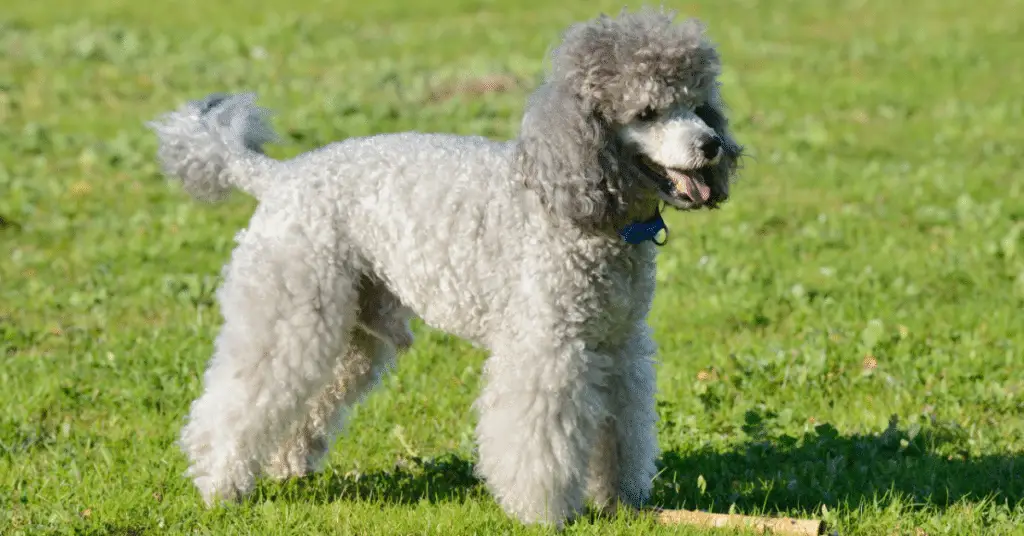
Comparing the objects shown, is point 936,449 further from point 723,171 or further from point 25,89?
point 25,89

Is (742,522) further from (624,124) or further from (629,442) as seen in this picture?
(624,124)

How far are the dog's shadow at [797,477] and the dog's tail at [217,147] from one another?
1.37 metres

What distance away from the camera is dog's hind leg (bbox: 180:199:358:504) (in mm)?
5703

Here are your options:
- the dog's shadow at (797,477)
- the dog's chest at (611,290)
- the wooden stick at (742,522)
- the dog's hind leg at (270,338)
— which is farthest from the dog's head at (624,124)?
the dog's shadow at (797,477)

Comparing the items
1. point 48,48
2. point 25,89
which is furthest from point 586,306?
point 48,48

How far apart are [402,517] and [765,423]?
210 centimetres

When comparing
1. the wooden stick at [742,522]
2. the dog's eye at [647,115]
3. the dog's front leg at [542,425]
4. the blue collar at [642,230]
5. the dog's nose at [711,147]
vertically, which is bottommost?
the wooden stick at [742,522]

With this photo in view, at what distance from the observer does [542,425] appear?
538cm

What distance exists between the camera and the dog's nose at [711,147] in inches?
197

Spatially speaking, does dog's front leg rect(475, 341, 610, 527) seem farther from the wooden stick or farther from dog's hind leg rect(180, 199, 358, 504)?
dog's hind leg rect(180, 199, 358, 504)

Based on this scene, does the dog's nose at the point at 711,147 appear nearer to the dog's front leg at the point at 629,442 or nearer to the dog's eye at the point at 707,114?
the dog's eye at the point at 707,114

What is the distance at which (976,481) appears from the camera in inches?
239

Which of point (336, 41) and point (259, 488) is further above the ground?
point (336, 41)

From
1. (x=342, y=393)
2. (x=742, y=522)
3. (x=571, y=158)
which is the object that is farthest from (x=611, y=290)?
(x=342, y=393)
